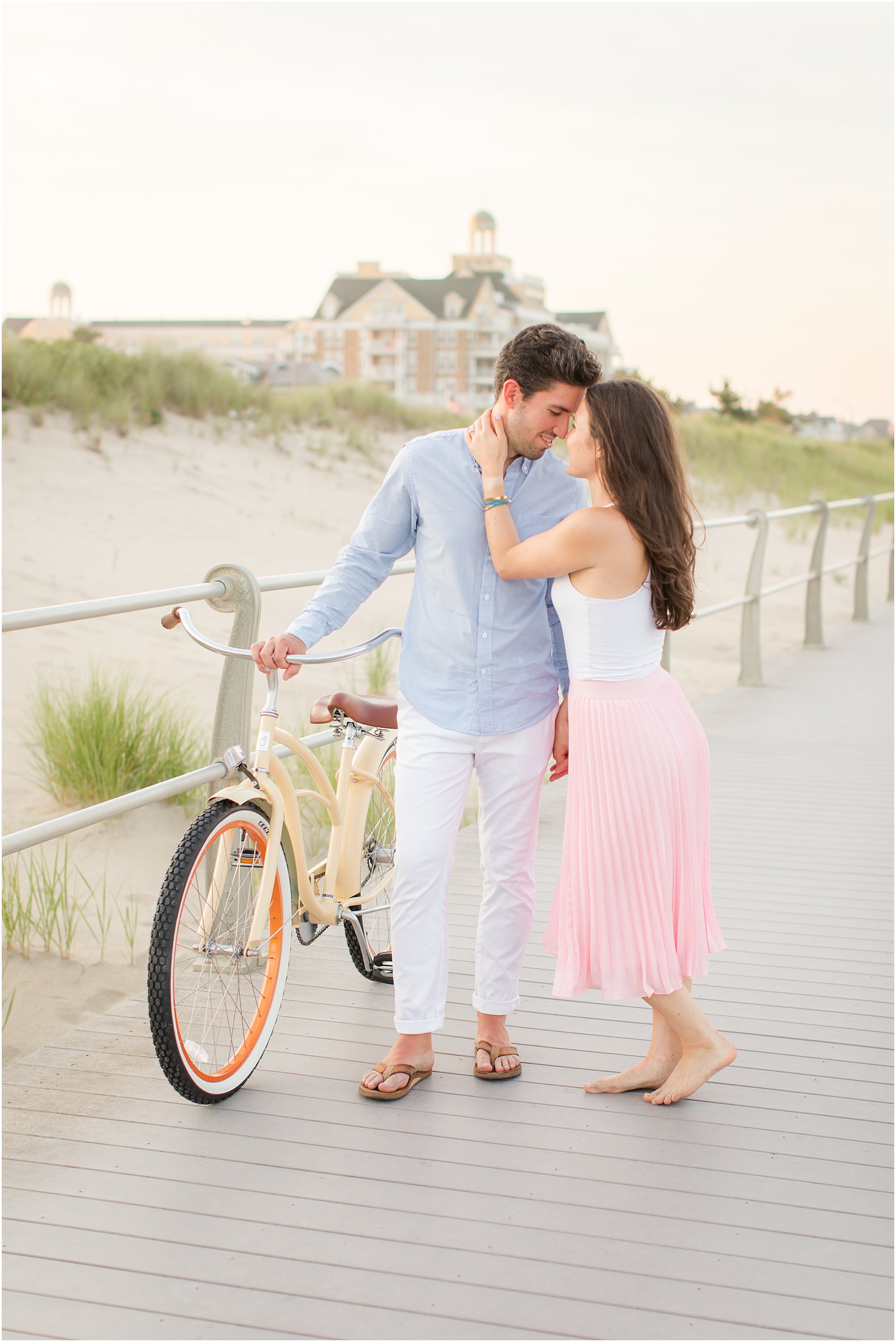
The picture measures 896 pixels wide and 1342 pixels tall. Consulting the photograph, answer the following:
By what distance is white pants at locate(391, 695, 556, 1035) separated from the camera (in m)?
2.58

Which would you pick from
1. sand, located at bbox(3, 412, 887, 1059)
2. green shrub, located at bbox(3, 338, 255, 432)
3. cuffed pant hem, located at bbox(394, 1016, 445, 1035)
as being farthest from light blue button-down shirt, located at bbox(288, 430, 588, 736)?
green shrub, located at bbox(3, 338, 255, 432)

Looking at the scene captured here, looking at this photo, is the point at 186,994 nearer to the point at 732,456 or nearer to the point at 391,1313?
the point at 391,1313

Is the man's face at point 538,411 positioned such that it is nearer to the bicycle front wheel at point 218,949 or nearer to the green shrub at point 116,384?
the bicycle front wheel at point 218,949

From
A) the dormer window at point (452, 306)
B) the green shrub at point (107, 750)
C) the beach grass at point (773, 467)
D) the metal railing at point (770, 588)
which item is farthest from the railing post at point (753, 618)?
the dormer window at point (452, 306)

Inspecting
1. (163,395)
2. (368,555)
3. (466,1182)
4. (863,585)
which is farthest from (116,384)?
(466,1182)

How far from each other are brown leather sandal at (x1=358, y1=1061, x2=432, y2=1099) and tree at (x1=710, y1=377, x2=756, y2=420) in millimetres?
47392

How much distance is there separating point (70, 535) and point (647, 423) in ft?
36.6

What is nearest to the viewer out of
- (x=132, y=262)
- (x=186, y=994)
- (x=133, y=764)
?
(x=186, y=994)

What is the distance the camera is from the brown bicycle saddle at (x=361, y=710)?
2826 millimetres

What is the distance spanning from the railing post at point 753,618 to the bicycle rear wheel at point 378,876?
4.96 metres

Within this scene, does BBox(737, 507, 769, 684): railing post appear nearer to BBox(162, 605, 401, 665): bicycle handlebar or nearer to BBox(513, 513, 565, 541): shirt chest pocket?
BBox(513, 513, 565, 541): shirt chest pocket

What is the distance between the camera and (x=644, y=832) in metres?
2.48

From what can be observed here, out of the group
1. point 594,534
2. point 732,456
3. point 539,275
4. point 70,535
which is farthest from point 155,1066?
point 539,275

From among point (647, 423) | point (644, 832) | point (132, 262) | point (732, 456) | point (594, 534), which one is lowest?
point (644, 832)
